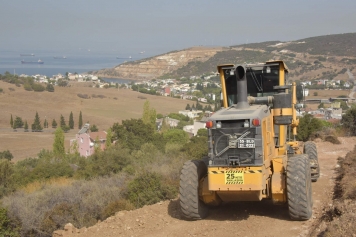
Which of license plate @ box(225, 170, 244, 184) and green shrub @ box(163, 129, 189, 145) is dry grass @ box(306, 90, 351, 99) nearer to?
green shrub @ box(163, 129, 189, 145)

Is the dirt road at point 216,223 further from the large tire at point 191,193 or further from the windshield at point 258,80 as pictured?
the windshield at point 258,80

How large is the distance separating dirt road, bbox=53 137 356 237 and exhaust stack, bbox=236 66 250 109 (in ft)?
7.23

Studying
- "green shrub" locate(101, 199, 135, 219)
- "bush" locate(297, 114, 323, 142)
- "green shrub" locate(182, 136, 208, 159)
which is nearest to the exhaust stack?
"green shrub" locate(101, 199, 135, 219)

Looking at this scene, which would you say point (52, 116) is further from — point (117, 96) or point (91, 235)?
point (91, 235)

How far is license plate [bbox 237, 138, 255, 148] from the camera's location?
328 inches

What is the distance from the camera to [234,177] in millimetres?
8344

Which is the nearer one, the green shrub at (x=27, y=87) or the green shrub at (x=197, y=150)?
the green shrub at (x=197, y=150)

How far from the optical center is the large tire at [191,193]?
29.9ft

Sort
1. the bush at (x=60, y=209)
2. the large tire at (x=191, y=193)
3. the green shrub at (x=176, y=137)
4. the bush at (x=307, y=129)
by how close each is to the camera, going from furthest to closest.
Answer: the green shrub at (x=176, y=137)
the bush at (x=307, y=129)
the bush at (x=60, y=209)
the large tire at (x=191, y=193)

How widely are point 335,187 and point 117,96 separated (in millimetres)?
113567

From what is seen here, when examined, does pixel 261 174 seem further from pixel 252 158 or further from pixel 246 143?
pixel 246 143

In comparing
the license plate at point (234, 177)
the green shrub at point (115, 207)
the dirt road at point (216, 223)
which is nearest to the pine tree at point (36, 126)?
the green shrub at point (115, 207)

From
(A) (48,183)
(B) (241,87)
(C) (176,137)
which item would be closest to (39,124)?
(C) (176,137)

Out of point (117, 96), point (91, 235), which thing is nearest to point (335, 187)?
point (91, 235)
